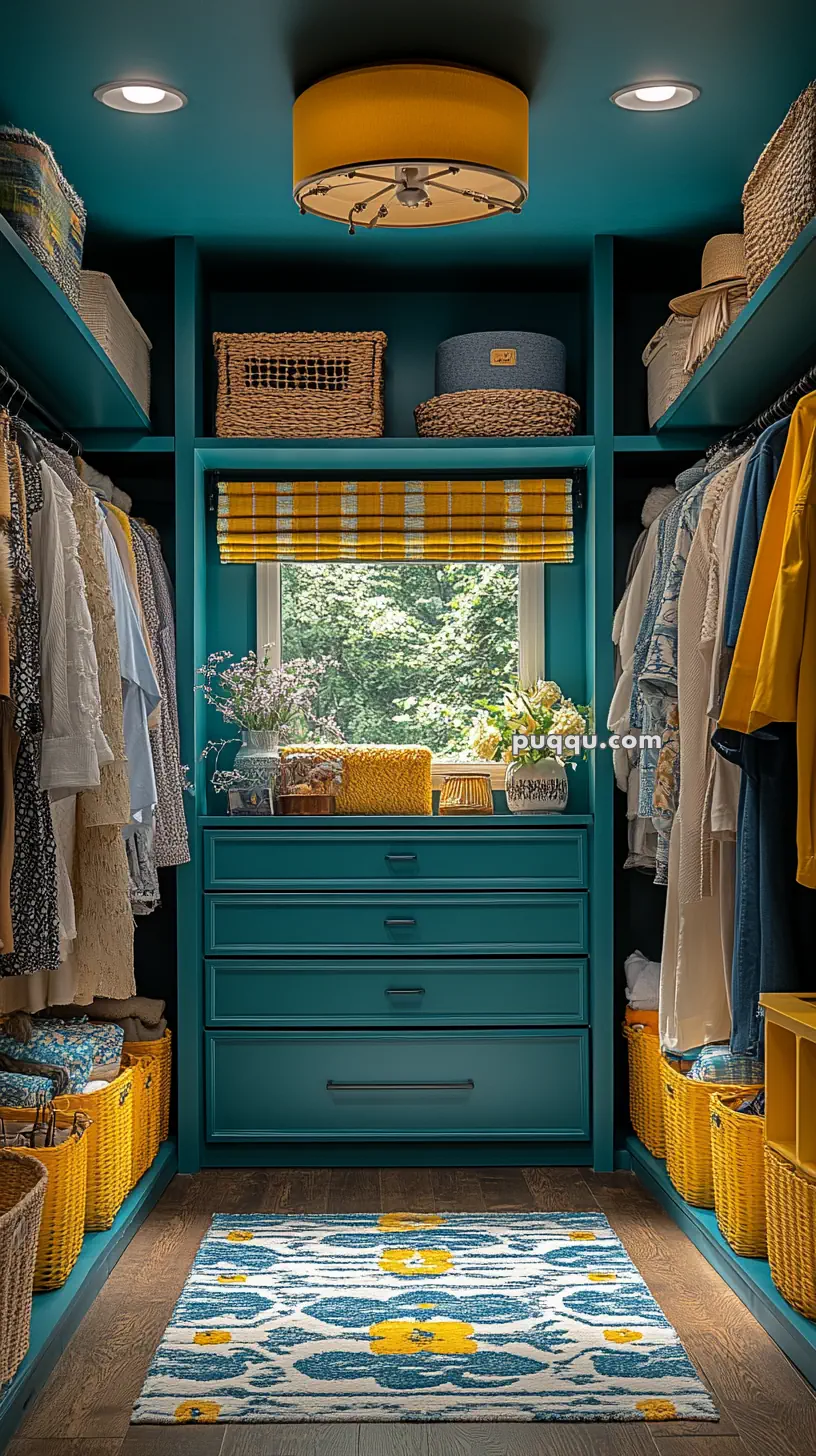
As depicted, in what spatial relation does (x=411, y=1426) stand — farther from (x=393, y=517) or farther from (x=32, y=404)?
(x=393, y=517)

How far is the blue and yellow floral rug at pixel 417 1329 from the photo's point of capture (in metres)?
2.51

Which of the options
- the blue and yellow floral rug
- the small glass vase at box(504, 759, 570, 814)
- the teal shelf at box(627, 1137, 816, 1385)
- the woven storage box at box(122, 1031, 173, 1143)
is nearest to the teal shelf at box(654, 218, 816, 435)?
the small glass vase at box(504, 759, 570, 814)

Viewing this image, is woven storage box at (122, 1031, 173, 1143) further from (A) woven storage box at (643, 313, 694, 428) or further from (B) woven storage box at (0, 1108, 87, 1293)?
(A) woven storage box at (643, 313, 694, 428)

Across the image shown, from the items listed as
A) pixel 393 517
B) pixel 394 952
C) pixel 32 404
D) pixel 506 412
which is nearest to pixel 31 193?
pixel 32 404

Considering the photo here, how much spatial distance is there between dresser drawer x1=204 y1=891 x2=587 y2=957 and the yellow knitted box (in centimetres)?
26

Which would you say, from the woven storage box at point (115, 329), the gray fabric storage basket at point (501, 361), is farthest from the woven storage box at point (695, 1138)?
the woven storage box at point (115, 329)

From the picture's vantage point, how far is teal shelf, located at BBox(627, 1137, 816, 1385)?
2.60 meters

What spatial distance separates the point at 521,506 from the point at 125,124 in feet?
5.50

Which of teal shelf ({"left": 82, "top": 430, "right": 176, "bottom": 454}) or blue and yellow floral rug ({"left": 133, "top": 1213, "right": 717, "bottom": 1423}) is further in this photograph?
teal shelf ({"left": 82, "top": 430, "right": 176, "bottom": 454})

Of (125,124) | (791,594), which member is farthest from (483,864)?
(125,124)

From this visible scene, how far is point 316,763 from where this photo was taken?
163 inches

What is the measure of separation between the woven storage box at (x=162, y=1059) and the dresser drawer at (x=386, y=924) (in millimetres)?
306

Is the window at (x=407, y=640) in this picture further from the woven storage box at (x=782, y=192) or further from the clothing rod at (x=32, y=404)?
the woven storage box at (x=782, y=192)

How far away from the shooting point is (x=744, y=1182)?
9.99 feet
